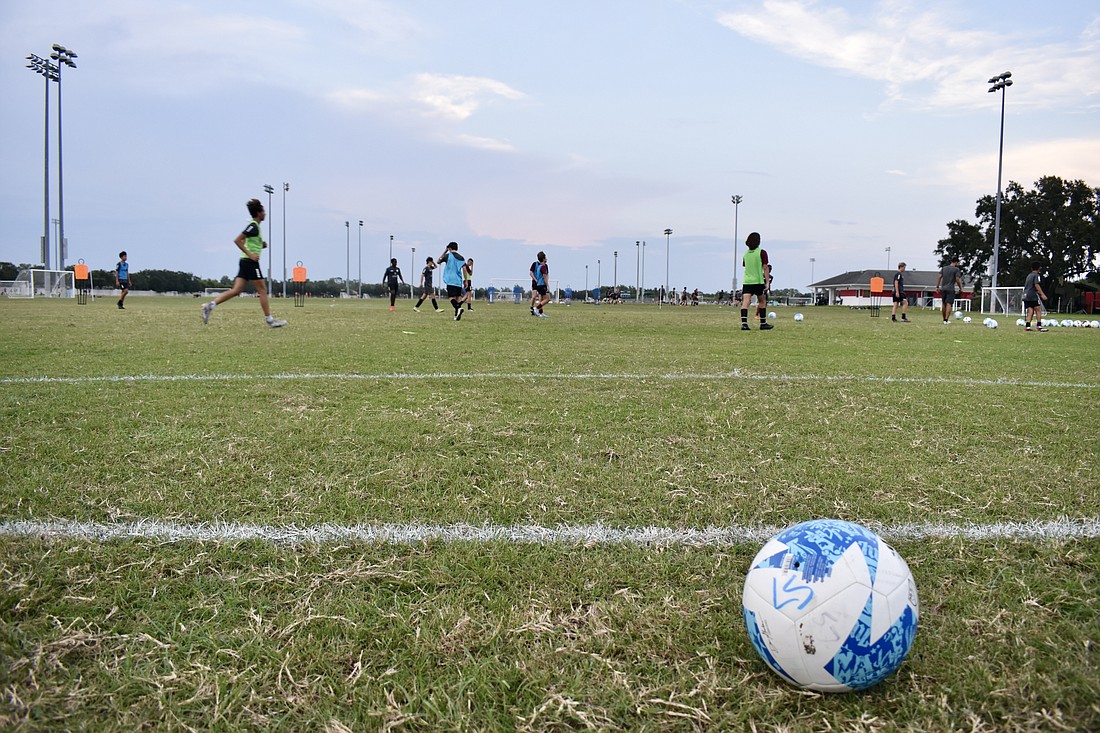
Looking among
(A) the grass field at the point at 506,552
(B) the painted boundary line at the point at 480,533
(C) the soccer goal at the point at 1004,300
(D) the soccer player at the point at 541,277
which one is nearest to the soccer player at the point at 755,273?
Result: (D) the soccer player at the point at 541,277

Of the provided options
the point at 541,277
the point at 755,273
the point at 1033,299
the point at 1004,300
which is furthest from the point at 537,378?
the point at 1004,300

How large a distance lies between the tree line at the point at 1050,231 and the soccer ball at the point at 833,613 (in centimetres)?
6517

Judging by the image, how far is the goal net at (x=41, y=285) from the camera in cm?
4175

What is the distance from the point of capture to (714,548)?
251cm

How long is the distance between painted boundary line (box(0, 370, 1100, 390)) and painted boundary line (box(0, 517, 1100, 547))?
11.8 ft

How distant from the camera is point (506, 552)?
247cm

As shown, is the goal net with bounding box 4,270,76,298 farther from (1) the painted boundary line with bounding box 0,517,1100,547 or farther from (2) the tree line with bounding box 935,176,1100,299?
(2) the tree line with bounding box 935,176,1100,299

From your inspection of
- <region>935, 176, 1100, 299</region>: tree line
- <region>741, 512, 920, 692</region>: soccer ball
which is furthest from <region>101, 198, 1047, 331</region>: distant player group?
<region>935, 176, 1100, 299</region>: tree line

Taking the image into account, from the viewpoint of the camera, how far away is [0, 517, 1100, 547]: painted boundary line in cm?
255

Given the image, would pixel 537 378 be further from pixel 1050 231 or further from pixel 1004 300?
pixel 1050 231

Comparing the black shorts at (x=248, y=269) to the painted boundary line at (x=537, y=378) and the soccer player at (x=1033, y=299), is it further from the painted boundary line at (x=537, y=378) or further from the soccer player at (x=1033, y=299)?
the soccer player at (x=1033, y=299)

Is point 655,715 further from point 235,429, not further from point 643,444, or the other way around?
point 235,429

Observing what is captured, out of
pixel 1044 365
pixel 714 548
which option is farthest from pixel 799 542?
pixel 1044 365

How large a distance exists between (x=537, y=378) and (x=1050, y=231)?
2737 inches
